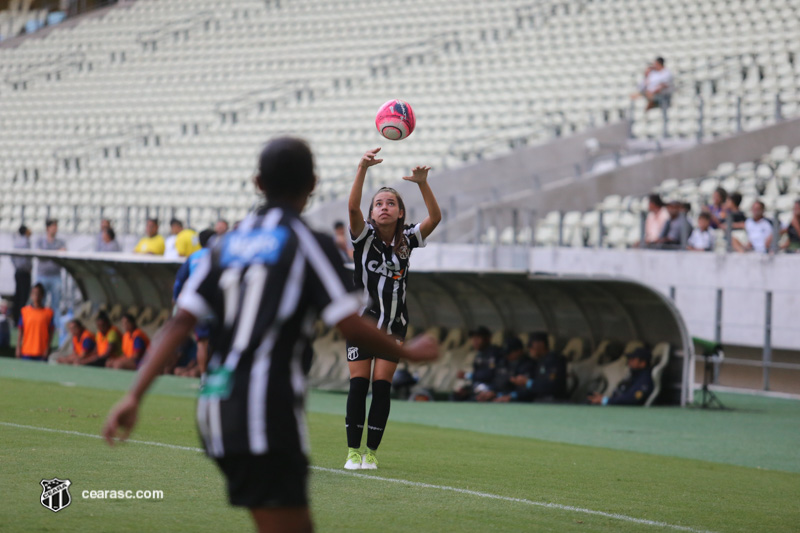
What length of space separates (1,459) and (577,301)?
29.8ft

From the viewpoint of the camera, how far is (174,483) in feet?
21.5

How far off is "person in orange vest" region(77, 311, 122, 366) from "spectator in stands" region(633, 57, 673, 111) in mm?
12284

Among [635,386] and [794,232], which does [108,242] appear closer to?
[635,386]

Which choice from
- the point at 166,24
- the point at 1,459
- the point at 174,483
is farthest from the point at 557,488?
the point at 166,24

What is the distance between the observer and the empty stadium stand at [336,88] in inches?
959

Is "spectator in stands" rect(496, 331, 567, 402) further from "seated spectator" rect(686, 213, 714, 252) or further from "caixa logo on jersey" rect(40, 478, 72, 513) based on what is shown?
"caixa logo on jersey" rect(40, 478, 72, 513)

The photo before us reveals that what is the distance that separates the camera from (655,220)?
16.9 metres

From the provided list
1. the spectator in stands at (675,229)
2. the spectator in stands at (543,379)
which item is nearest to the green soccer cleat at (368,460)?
the spectator in stands at (543,379)

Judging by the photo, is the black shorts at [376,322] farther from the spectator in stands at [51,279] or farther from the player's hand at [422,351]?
the spectator in stands at [51,279]

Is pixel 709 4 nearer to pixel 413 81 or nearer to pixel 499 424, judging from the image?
pixel 413 81

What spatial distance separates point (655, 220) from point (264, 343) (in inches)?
558

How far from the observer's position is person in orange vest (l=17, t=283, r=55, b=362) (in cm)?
1722

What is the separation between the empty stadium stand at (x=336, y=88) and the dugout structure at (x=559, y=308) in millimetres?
8487

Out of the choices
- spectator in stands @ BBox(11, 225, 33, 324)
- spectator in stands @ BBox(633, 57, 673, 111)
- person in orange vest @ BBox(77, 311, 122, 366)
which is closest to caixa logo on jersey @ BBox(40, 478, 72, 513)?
person in orange vest @ BBox(77, 311, 122, 366)
